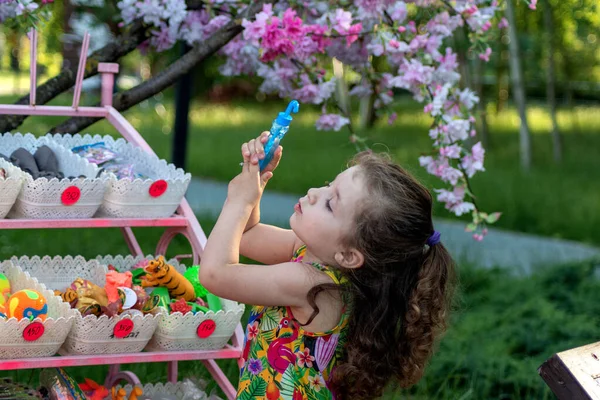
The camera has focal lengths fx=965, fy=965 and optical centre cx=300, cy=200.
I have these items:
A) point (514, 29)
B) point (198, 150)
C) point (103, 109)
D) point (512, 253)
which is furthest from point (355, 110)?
point (103, 109)

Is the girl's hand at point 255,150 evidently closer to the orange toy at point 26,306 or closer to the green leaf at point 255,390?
the green leaf at point 255,390

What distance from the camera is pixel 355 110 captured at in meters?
23.9

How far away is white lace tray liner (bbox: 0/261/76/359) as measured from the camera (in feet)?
8.34

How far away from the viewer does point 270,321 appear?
2.62 meters

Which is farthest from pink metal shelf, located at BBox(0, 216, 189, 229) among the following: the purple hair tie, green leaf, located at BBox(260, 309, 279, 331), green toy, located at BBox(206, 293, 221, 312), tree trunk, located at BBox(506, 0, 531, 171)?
tree trunk, located at BBox(506, 0, 531, 171)

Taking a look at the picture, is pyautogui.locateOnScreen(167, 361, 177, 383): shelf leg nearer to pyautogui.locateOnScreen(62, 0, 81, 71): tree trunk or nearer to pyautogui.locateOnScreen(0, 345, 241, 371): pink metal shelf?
pyautogui.locateOnScreen(0, 345, 241, 371): pink metal shelf

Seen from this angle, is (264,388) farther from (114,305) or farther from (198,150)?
(198,150)

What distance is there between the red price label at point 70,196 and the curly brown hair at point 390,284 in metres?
0.76

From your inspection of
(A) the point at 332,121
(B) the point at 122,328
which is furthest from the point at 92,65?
(B) the point at 122,328

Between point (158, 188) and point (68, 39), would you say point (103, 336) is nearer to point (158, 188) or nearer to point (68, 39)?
point (158, 188)

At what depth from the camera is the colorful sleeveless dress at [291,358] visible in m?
2.57

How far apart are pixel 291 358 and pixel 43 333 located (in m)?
0.67

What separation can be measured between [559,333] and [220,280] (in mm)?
2899

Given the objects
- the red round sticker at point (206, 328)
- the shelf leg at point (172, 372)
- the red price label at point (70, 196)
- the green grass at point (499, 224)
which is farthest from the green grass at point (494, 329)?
the red price label at point (70, 196)
